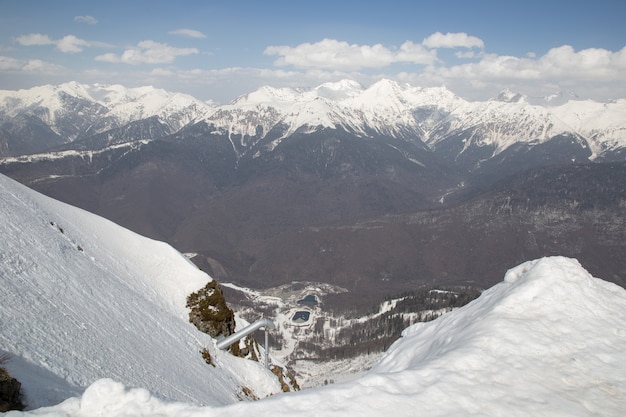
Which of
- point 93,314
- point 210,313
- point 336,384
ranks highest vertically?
point 336,384

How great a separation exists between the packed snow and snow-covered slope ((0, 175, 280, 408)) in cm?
9

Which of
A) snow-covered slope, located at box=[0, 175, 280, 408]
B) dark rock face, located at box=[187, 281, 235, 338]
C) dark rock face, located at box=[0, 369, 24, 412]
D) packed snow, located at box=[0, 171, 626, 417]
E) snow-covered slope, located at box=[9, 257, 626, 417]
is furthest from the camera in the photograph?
dark rock face, located at box=[187, 281, 235, 338]

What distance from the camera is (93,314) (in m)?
21.3

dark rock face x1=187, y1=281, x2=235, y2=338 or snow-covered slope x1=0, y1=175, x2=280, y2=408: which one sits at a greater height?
snow-covered slope x1=0, y1=175, x2=280, y2=408

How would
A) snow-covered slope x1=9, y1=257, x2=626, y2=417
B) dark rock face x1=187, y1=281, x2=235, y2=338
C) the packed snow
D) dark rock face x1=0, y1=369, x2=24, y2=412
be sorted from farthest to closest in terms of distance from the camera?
dark rock face x1=187, y1=281, x2=235, y2=338 → dark rock face x1=0, y1=369, x2=24, y2=412 → the packed snow → snow-covered slope x1=9, y1=257, x2=626, y2=417

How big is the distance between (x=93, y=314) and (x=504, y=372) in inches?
748

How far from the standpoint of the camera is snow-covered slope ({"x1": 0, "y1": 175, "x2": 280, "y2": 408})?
50.5 feet

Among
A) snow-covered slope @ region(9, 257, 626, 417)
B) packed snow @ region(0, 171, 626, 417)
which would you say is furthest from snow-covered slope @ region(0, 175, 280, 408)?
snow-covered slope @ region(9, 257, 626, 417)

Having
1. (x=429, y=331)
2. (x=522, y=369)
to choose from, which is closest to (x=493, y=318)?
(x=522, y=369)

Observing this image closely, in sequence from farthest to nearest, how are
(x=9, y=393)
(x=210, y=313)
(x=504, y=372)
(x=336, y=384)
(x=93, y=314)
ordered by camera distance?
(x=210, y=313) < (x=93, y=314) < (x=504, y=372) < (x=9, y=393) < (x=336, y=384)

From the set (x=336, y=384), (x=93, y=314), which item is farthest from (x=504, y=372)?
(x=93, y=314)

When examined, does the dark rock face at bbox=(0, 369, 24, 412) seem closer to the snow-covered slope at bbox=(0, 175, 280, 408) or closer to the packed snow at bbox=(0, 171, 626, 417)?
the snow-covered slope at bbox=(0, 175, 280, 408)

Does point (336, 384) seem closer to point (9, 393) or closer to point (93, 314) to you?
point (9, 393)

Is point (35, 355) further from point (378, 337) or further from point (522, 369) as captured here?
point (378, 337)
